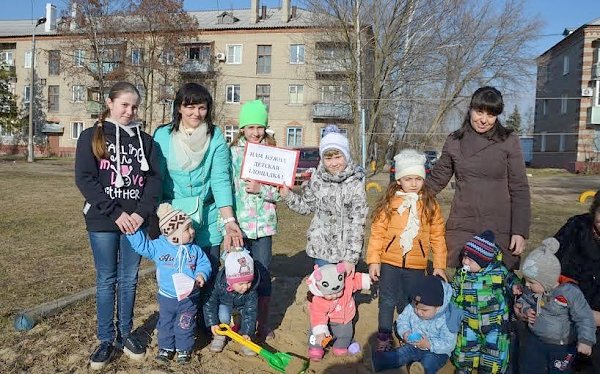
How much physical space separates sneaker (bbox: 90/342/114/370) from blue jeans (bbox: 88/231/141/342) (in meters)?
0.04

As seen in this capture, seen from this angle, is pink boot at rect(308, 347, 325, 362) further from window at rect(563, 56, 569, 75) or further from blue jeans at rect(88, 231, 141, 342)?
window at rect(563, 56, 569, 75)

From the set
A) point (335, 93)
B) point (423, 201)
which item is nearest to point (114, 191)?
point (423, 201)

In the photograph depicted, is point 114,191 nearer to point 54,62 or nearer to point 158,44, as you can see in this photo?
point 158,44

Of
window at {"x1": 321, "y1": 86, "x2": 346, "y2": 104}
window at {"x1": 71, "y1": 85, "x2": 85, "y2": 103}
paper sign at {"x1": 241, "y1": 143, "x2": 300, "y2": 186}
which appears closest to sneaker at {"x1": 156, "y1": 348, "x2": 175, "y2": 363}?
paper sign at {"x1": 241, "y1": 143, "x2": 300, "y2": 186}

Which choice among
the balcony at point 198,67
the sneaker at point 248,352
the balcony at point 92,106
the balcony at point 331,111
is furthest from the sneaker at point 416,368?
the balcony at point 92,106

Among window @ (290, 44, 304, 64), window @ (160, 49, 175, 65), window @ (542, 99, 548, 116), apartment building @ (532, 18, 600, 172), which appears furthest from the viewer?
window @ (542, 99, 548, 116)

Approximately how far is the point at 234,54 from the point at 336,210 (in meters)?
35.4

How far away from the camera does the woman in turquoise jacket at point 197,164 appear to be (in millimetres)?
3318

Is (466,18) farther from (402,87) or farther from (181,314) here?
(181,314)

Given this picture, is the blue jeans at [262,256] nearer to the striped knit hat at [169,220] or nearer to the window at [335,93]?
the striped knit hat at [169,220]

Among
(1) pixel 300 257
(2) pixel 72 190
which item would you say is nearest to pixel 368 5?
(2) pixel 72 190

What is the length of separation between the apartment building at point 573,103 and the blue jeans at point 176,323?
96.7ft

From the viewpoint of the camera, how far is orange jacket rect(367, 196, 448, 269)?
348 centimetres

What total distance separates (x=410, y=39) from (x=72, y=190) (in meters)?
16.3
